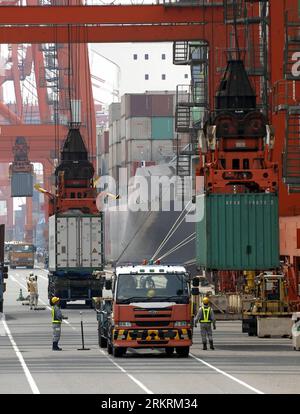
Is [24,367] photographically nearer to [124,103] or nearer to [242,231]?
[242,231]

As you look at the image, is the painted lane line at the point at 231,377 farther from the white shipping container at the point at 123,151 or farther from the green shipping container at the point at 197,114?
the white shipping container at the point at 123,151

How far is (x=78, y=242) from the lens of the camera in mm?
66438

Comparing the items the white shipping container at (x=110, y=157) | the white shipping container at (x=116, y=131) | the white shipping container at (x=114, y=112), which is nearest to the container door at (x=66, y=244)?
the white shipping container at (x=116, y=131)

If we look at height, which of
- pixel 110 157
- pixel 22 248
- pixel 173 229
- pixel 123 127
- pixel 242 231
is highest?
pixel 123 127

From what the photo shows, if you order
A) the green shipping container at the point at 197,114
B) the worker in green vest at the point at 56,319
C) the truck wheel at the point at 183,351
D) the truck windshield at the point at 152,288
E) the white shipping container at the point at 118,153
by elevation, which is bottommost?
the truck wheel at the point at 183,351

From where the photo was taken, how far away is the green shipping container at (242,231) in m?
46.0

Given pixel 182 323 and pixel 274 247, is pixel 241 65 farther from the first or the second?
pixel 182 323

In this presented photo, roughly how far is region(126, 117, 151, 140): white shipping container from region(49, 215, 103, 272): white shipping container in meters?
65.1

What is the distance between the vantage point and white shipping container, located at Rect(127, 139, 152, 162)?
432 feet

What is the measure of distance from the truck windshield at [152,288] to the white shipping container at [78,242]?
29562 mm

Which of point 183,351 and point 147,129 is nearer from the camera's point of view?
point 183,351

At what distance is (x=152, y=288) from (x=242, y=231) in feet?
33.6

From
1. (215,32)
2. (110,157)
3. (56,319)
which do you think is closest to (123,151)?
(110,157)
